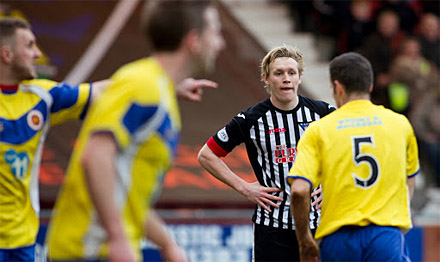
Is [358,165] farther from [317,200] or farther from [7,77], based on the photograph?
[7,77]

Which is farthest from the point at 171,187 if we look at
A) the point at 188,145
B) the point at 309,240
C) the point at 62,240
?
the point at 62,240

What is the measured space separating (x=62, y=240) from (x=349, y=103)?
2.13 meters

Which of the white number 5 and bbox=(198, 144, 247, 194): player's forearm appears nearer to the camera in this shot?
the white number 5

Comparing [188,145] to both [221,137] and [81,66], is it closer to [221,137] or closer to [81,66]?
[81,66]

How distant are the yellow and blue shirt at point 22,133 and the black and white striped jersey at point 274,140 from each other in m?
1.34

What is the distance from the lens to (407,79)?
38.1ft

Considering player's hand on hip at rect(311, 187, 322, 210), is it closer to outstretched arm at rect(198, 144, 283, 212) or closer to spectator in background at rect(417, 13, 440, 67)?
outstretched arm at rect(198, 144, 283, 212)

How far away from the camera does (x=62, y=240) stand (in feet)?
12.0

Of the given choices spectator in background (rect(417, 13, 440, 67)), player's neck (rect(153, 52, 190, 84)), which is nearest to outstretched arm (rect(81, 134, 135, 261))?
player's neck (rect(153, 52, 190, 84))

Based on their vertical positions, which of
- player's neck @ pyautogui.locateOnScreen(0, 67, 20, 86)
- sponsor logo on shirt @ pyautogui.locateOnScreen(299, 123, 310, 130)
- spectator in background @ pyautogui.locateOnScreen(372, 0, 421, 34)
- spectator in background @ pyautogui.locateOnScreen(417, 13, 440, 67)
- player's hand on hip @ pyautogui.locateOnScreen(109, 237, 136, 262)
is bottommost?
Answer: player's hand on hip @ pyautogui.locateOnScreen(109, 237, 136, 262)

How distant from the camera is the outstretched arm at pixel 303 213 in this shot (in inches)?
191

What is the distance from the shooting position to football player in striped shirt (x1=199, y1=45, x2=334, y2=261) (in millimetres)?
5879

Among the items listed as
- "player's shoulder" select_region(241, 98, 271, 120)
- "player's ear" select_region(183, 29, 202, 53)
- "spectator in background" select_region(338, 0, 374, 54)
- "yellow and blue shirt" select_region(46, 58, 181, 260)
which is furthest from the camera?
"spectator in background" select_region(338, 0, 374, 54)

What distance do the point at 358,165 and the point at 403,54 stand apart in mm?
7247
